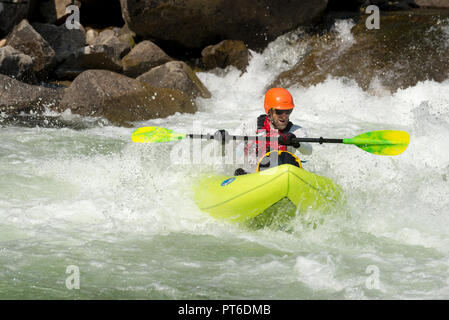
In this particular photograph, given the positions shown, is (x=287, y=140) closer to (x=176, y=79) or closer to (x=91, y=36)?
(x=176, y=79)

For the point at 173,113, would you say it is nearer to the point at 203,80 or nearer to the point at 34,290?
the point at 203,80

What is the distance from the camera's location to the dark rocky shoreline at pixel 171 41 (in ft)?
33.5

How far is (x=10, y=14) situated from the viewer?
459 inches

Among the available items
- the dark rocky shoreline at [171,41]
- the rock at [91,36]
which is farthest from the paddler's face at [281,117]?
the rock at [91,36]

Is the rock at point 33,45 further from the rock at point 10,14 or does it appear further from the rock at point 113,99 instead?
the rock at point 113,99

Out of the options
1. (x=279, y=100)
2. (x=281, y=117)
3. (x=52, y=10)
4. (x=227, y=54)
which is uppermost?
(x=52, y=10)

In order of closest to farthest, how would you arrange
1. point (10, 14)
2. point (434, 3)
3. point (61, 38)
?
point (10, 14) → point (61, 38) → point (434, 3)

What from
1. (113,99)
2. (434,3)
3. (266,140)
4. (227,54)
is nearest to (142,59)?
(227,54)

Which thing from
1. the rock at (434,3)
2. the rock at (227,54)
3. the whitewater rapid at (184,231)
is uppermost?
the rock at (434,3)

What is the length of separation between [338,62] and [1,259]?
26.5 feet

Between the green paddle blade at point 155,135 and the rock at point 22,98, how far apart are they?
3553 millimetres

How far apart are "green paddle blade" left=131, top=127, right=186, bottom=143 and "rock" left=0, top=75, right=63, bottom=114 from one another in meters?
3.55

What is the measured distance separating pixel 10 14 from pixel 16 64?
2.12 metres

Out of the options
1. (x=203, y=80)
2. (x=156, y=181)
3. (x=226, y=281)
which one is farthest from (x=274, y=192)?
(x=203, y=80)
